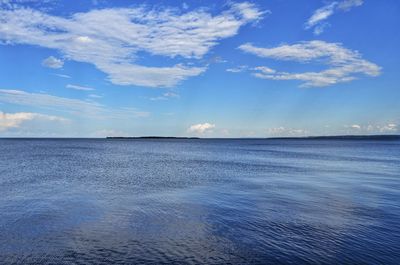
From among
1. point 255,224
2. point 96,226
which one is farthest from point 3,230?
point 255,224

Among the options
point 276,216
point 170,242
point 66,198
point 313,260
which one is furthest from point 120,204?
point 313,260

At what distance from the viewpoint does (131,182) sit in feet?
111

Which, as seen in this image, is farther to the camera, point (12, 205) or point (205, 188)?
point (205, 188)

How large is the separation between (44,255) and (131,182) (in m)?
21.3

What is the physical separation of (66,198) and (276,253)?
16870 mm

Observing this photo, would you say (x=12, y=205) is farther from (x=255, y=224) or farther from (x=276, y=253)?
(x=276, y=253)

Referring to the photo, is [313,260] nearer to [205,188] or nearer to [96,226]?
[96,226]

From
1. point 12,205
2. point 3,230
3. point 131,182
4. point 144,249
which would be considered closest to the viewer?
point 144,249

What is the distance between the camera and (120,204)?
22.2 meters

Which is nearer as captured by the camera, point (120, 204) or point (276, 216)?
point (276, 216)

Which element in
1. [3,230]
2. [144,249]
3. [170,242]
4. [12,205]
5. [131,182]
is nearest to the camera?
[144,249]

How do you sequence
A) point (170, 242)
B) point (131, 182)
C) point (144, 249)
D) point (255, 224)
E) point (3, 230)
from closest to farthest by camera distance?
point (144, 249)
point (170, 242)
point (3, 230)
point (255, 224)
point (131, 182)

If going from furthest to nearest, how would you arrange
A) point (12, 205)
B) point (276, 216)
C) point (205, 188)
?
1. point (205, 188)
2. point (12, 205)
3. point (276, 216)

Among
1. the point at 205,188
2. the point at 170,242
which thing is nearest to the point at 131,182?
the point at 205,188
